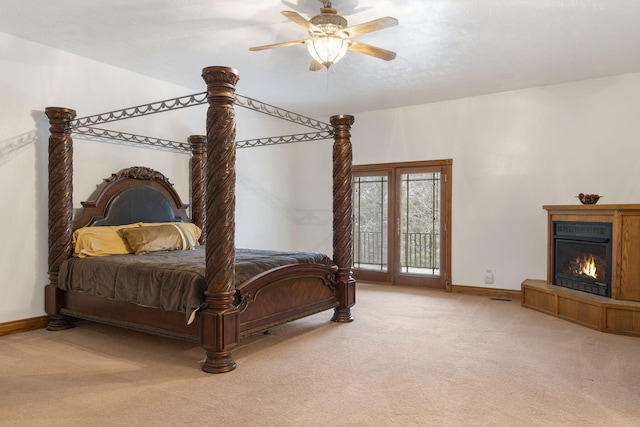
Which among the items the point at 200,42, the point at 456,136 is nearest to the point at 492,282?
the point at 456,136

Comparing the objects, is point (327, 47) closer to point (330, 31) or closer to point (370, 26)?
point (330, 31)

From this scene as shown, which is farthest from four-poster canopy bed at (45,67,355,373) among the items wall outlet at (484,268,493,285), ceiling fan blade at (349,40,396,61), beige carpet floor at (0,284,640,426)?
wall outlet at (484,268,493,285)

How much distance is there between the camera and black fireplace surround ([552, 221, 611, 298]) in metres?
4.53

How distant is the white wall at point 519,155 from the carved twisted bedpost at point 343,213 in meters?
2.35

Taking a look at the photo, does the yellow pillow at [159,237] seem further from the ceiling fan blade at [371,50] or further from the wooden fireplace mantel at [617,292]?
the wooden fireplace mantel at [617,292]

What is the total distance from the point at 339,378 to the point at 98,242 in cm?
286

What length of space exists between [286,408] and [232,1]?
296cm

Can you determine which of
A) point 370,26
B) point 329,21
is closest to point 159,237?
point 329,21

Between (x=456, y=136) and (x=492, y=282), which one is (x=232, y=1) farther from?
(x=492, y=282)

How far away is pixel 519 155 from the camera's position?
230 inches

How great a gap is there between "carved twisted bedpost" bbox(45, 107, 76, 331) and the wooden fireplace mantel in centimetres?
521

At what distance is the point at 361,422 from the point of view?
2.37 m

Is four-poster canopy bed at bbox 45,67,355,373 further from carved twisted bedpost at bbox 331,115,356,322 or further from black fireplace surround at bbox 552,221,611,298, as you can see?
black fireplace surround at bbox 552,221,611,298

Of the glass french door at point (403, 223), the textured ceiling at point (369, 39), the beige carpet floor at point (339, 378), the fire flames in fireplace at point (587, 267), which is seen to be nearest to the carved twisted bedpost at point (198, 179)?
the textured ceiling at point (369, 39)
